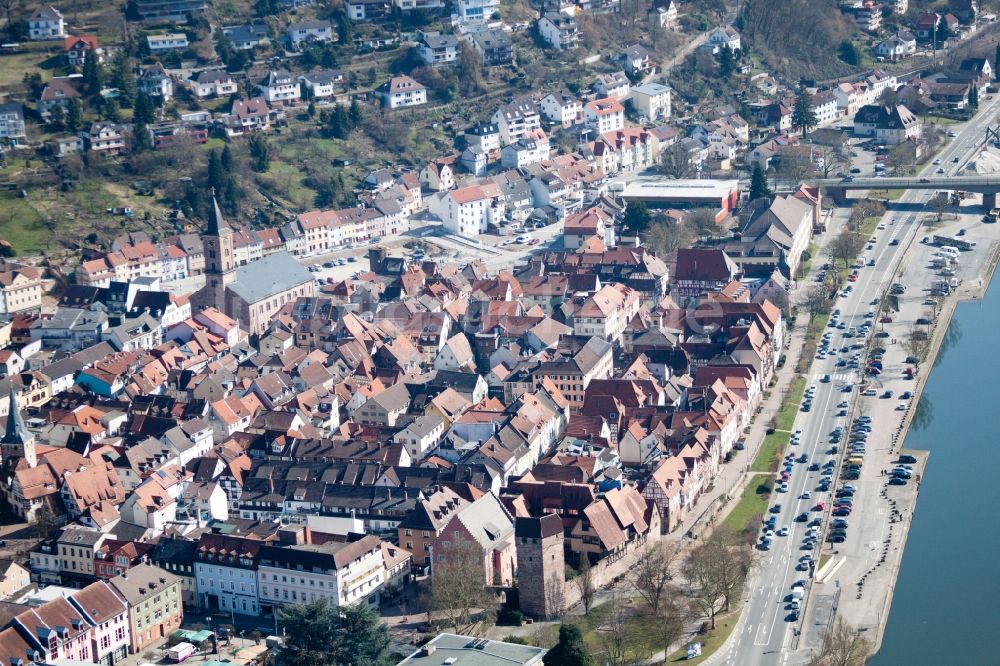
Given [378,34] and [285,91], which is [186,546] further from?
[378,34]

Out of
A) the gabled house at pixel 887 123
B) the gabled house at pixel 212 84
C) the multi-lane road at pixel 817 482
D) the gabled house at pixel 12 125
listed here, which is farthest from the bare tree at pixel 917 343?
the gabled house at pixel 12 125

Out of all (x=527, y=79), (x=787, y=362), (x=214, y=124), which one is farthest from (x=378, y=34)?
(x=787, y=362)

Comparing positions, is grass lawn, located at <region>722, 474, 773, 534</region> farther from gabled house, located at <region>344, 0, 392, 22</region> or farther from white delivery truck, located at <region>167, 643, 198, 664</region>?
gabled house, located at <region>344, 0, 392, 22</region>

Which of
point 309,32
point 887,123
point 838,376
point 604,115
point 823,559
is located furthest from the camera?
point 309,32

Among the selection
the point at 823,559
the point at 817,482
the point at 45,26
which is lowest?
the point at 817,482

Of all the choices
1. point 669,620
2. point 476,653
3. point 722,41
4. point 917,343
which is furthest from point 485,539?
point 722,41

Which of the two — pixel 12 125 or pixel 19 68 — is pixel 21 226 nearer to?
Answer: pixel 12 125
